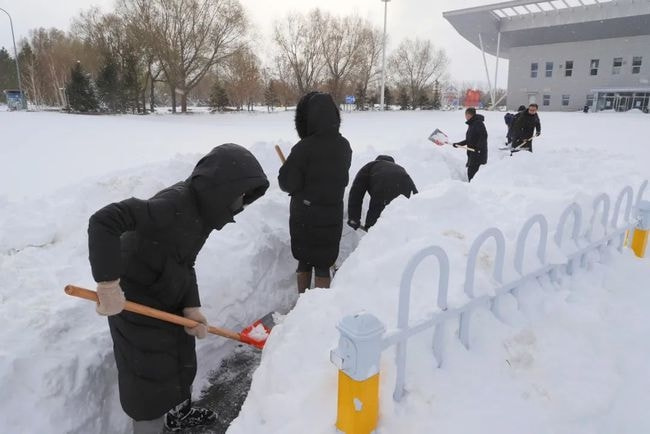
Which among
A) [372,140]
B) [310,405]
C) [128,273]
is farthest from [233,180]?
[372,140]

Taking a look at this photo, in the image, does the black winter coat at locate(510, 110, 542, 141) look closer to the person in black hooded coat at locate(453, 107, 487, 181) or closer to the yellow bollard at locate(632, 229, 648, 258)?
the person in black hooded coat at locate(453, 107, 487, 181)

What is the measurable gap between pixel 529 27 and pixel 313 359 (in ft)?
130

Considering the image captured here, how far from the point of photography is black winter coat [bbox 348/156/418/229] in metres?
3.94

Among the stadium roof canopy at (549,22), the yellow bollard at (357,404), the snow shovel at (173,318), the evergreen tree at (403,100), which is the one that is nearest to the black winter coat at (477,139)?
the snow shovel at (173,318)

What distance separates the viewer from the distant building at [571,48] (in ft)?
105

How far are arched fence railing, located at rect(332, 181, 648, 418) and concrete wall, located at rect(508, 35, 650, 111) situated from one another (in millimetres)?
38228

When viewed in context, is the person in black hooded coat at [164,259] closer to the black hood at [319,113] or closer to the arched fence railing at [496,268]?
the arched fence railing at [496,268]

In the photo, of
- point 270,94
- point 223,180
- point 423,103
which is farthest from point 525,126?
point 423,103

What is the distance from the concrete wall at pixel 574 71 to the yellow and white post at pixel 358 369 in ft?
133

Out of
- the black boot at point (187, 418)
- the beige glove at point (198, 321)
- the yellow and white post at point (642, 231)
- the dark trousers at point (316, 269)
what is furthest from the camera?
the dark trousers at point (316, 269)

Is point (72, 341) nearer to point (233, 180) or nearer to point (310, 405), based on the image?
point (233, 180)

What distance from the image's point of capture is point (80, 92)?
32.8m

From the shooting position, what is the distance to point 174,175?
192 inches

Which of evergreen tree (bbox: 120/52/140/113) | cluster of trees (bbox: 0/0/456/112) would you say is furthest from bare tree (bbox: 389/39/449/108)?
evergreen tree (bbox: 120/52/140/113)
